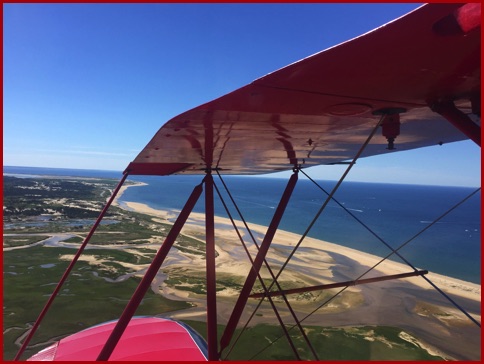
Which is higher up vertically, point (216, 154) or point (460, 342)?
point (216, 154)

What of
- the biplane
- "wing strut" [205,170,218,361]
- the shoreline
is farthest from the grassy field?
the biplane

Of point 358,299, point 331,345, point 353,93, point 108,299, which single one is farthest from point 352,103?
point 358,299

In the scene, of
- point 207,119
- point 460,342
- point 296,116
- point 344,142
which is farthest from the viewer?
point 460,342

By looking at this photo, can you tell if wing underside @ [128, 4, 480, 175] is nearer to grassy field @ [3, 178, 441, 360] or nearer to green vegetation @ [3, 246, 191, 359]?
grassy field @ [3, 178, 441, 360]

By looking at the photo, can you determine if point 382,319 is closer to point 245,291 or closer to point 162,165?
point 245,291

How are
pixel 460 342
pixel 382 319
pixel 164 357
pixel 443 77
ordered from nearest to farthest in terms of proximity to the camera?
pixel 443 77 → pixel 164 357 → pixel 460 342 → pixel 382 319

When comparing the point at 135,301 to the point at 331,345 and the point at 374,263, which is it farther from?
the point at 374,263

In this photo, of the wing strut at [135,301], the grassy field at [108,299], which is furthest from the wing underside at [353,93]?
the grassy field at [108,299]

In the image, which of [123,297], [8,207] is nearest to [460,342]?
[123,297]
